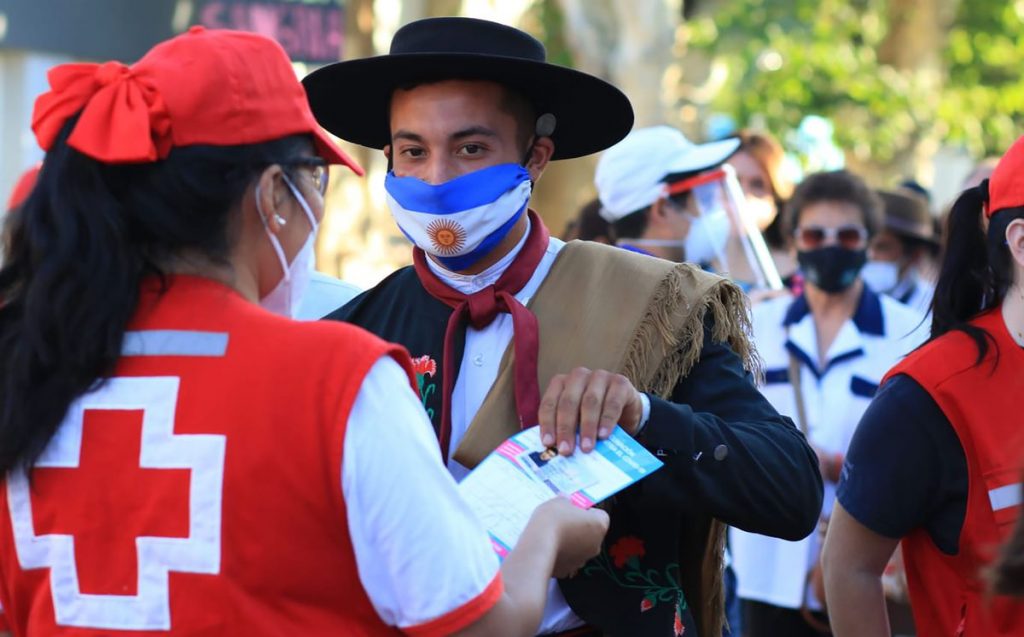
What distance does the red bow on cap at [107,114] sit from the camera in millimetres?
1946

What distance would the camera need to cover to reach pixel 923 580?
296 cm

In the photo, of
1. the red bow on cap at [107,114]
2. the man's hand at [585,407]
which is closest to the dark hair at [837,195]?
the man's hand at [585,407]

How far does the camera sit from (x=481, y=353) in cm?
299

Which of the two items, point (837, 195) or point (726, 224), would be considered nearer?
point (726, 224)

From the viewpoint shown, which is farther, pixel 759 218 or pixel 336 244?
pixel 336 244

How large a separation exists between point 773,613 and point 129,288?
382 cm

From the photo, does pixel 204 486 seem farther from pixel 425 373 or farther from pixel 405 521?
pixel 425 373

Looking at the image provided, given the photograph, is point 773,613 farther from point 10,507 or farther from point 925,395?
point 10,507

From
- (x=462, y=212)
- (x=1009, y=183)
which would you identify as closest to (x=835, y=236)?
(x=1009, y=183)

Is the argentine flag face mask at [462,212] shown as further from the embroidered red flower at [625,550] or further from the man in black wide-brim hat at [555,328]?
the embroidered red flower at [625,550]

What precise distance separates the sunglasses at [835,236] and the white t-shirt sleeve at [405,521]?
3.88 meters

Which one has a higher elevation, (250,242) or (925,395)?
(250,242)

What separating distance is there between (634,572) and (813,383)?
2.80 m

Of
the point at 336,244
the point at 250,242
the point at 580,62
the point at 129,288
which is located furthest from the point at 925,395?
the point at 580,62
